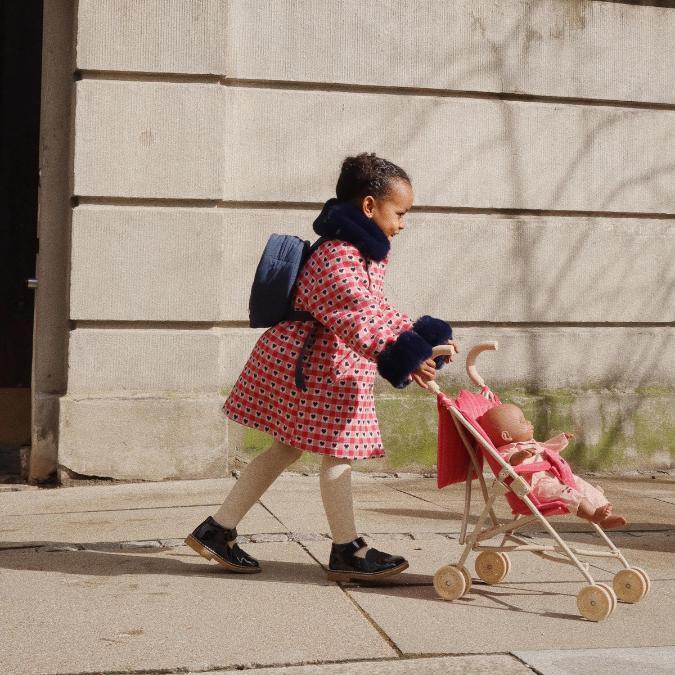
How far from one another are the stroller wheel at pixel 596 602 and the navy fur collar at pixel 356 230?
1435 millimetres

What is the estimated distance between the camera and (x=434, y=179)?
23.9 ft

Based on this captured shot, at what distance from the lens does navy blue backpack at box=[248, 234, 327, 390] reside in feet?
13.9

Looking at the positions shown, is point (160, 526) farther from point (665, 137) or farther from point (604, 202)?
point (665, 137)

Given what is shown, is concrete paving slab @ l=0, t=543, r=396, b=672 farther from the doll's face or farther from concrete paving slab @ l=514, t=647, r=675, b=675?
the doll's face

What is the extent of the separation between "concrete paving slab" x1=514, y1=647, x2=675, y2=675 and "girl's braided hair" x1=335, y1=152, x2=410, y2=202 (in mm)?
1862

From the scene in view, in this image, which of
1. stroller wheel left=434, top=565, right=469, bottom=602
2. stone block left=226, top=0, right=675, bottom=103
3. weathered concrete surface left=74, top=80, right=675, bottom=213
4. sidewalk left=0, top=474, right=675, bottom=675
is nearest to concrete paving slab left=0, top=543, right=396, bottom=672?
sidewalk left=0, top=474, right=675, bottom=675

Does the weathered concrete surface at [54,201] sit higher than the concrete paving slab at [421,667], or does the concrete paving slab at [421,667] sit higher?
the weathered concrete surface at [54,201]

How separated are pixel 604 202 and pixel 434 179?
1.24 meters

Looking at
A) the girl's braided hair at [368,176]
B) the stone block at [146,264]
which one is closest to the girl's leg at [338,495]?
the girl's braided hair at [368,176]

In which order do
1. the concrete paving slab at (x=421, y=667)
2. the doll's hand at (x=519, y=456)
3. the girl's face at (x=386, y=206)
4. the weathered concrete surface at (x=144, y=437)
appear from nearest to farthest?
the concrete paving slab at (x=421, y=667) → the doll's hand at (x=519, y=456) → the girl's face at (x=386, y=206) → the weathered concrete surface at (x=144, y=437)

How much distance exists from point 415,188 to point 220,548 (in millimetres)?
3592

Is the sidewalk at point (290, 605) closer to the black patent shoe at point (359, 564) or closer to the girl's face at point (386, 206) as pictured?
the black patent shoe at point (359, 564)

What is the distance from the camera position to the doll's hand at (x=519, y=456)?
391cm

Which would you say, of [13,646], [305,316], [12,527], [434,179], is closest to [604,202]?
[434,179]
